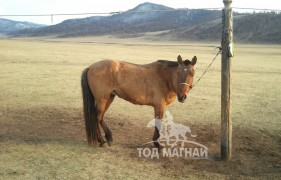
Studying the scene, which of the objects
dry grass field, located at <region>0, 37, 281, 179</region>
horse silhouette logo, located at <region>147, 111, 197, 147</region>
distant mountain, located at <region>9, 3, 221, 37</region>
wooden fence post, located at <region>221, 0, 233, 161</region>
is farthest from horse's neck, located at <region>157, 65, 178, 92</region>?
distant mountain, located at <region>9, 3, 221, 37</region>

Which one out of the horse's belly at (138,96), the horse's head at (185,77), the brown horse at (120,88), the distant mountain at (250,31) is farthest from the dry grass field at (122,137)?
the distant mountain at (250,31)

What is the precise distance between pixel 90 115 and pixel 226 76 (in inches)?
102

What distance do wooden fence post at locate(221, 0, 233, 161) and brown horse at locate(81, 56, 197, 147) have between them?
95cm

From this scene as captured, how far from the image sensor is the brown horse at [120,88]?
6566 millimetres

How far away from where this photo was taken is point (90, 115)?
656 cm

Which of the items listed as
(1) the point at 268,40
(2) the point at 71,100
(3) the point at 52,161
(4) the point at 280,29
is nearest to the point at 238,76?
(2) the point at 71,100

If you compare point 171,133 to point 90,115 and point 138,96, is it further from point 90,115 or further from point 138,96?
point 90,115

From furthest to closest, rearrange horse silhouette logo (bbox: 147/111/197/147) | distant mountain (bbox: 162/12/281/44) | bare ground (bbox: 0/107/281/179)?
distant mountain (bbox: 162/12/281/44) < horse silhouette logo (bbox: 147/111/197/147) < bare ground (bbox: 0/107/281/179)

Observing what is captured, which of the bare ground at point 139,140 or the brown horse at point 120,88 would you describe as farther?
the brown horse at point 120,88

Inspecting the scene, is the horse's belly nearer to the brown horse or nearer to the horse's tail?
the brown horse

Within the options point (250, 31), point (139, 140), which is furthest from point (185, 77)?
point (250, 31)

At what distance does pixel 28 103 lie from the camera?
993 centimetres

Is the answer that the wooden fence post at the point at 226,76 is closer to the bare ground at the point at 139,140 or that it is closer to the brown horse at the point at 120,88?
the bare ground at the point at 139,140

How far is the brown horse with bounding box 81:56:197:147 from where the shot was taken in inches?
259
